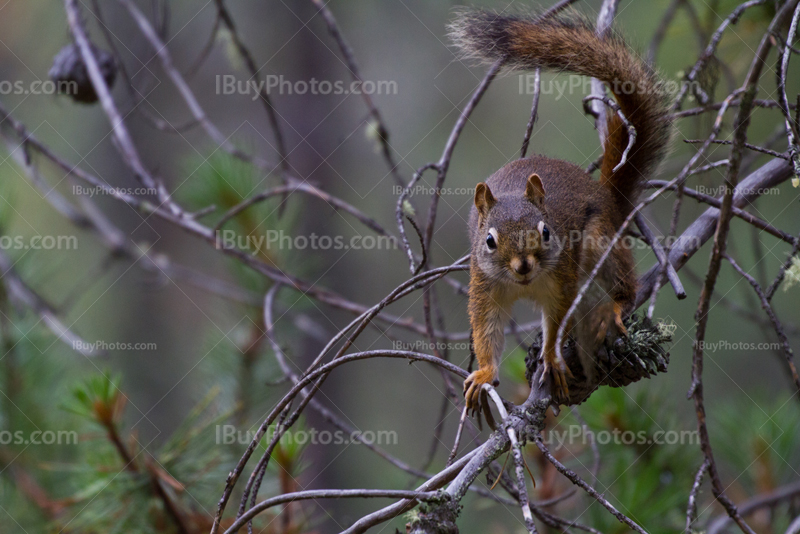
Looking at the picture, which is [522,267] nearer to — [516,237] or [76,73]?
[516,237]

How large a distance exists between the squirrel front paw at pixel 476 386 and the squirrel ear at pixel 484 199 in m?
→ 0.44

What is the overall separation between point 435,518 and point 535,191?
3.45 ft

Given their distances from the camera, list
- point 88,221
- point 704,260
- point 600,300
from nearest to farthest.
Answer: point 600,300
point 88,221
point 704,260

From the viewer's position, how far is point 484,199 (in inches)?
69.6

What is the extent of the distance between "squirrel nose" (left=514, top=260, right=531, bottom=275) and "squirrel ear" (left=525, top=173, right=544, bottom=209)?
0.73 ft

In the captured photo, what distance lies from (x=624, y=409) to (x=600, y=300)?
65cm

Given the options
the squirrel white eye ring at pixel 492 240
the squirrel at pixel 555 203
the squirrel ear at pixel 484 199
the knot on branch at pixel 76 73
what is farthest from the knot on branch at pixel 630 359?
the knot on branch at pixel 76 73

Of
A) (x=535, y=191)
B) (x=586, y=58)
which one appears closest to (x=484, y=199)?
(x=535, y=191)

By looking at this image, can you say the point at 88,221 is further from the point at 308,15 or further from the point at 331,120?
the point at 308,15

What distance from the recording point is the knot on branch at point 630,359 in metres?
1.17

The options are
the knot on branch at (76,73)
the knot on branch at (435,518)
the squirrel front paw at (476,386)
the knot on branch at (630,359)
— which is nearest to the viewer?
the knot on branch at (435,518)

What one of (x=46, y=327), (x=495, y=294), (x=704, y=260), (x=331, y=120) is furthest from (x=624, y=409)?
(x=331, y=120)

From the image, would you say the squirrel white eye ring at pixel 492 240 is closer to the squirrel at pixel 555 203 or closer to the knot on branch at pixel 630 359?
the squirrel at pixel 555 203

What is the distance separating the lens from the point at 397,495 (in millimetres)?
792
